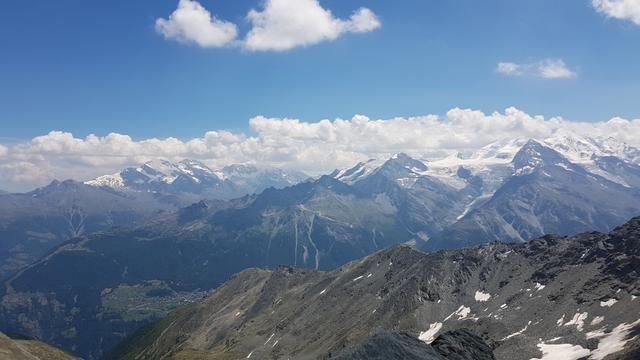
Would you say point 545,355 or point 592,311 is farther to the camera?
point 592,311

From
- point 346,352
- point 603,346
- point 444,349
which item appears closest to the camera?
point 346,352

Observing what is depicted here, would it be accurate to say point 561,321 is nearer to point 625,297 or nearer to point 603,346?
point 625,297

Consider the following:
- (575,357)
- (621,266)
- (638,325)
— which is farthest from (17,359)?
(621,266)

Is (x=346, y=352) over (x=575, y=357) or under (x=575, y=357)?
over

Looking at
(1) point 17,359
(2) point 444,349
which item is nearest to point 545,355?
(2) point 444,349

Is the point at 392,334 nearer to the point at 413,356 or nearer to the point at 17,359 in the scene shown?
the point at 413,356

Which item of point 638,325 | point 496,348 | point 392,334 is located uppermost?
point 392,334

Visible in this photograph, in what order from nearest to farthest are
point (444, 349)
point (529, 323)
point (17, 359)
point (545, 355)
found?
1. point (444, 349)
2. point (545, 355)
3. point (17, 359)
4. point (529, 323)
